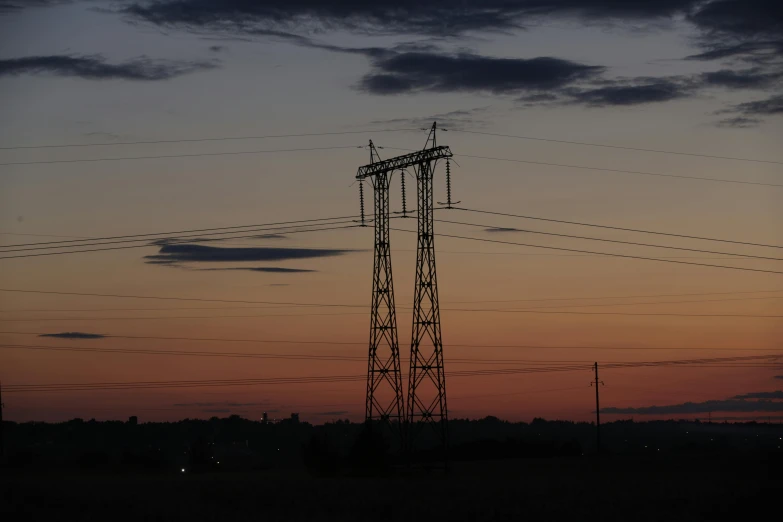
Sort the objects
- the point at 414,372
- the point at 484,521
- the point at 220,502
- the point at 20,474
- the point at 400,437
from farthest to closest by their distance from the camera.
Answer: the point at 20,474 → the point at 400,437 → the point at 414,372 → the point at 220,502 → the point at 484,521

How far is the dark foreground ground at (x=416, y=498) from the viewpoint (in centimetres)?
7350

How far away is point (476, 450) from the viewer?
158 meters

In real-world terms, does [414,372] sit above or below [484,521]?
above

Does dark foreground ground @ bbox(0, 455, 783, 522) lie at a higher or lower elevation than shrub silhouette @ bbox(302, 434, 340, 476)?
lower

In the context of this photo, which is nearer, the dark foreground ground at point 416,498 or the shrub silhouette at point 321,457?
the dark foreground ground at point 416,498

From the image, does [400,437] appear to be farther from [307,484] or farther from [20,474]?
[20,474]

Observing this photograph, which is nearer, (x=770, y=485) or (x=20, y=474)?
(x=770, y=485)

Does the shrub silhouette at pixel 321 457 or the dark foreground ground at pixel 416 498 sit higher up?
the shrub silhouette at pixel 321 457

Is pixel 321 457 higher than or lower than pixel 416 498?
higher

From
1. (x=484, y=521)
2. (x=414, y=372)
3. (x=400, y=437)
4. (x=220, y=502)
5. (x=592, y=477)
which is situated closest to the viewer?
(x=484, y=521)

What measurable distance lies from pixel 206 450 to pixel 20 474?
58114mm

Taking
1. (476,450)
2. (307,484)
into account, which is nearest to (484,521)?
(307,484)

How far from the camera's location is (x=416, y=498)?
3194 inches

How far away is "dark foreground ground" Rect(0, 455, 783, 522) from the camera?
73500mm
